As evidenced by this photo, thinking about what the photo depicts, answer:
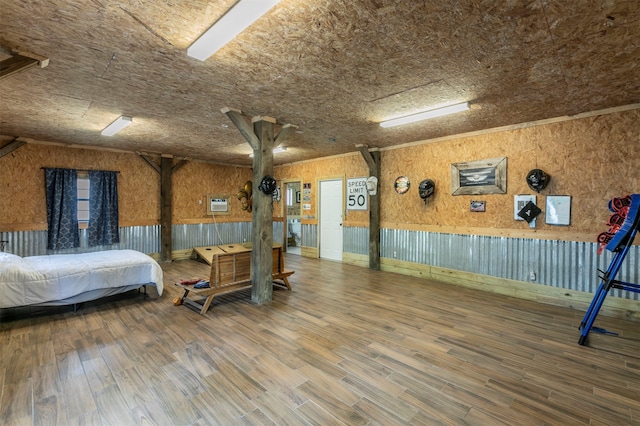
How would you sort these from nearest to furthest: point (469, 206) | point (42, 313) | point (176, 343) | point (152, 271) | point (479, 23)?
1. point (479, 23)
2. point (176, 343)
3. point (42, 313)
4. point (152, 271)
5. point (469, 206)

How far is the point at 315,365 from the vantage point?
2.65m

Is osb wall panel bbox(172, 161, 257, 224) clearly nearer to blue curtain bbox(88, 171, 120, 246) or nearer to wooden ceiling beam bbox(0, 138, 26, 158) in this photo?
blue curtain bbox(88, 171, 120, 246)

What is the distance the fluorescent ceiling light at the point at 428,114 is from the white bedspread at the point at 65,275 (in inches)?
167

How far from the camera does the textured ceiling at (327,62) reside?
2.00 m

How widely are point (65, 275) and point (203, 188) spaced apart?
492 cm

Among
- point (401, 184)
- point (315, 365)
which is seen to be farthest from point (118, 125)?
point (401, 184)

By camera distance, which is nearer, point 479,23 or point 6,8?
point 6,8

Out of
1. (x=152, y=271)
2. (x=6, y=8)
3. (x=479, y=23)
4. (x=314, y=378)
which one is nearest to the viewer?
(x=6, y=8)

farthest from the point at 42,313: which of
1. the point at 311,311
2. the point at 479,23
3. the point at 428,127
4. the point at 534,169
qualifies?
the point at 534,169

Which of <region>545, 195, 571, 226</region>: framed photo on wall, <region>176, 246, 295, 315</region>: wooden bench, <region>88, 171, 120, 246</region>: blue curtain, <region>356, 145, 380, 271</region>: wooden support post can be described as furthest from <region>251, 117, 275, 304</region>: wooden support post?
<region>88, 171, 120, 246</region>: blue curtain

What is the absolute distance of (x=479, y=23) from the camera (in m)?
2.12

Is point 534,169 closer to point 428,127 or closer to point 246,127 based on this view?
point 428,127

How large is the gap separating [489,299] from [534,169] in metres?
2.13

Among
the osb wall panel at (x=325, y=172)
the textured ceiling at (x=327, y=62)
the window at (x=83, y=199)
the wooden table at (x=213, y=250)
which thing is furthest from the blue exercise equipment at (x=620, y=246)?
the window at (x=83, y=199)
